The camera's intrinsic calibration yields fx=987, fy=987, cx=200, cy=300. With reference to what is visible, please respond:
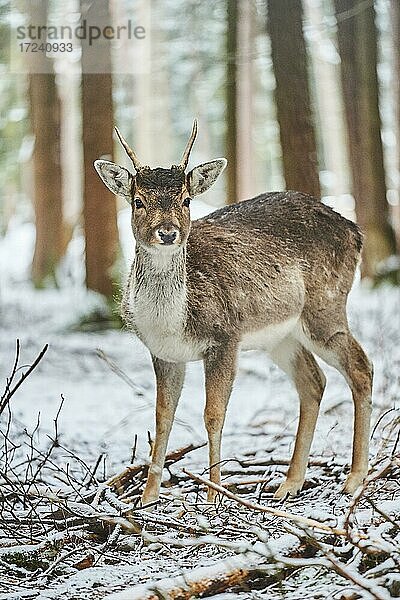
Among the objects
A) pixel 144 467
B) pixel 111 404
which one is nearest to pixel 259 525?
pixel 144 467

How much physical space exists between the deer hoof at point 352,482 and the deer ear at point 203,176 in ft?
5.75

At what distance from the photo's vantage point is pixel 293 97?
8578mm

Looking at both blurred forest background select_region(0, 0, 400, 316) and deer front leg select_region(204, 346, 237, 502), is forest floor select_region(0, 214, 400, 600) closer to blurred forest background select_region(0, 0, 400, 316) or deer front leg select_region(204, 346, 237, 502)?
deer front leg select_region(204, 346, 237, 502)

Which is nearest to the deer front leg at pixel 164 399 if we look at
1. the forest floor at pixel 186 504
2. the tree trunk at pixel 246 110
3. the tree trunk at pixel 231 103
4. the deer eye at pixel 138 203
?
the forest floor at pixel 186 504

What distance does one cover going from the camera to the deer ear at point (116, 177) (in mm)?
4879

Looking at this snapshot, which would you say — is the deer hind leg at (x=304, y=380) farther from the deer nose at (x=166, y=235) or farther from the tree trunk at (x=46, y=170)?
the tree trunk at (x=46, y=170)

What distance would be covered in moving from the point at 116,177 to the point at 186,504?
164 cm

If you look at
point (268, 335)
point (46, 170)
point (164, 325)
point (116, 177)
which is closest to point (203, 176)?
point (116, 177)

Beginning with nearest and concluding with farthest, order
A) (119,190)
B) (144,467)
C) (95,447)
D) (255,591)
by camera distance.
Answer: (255,591), (119,190), (144,467), (95,447)

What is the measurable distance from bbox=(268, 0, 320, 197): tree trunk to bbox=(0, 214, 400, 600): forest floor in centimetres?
192

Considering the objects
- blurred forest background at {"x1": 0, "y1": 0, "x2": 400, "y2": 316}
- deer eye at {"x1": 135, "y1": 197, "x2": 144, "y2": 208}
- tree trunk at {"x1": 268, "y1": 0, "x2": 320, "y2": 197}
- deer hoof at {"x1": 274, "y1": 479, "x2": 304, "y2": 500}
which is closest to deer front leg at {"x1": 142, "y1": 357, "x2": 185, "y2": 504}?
deer hoof at {"x1": 274, "y1": 479, "x2": 304, "y2": 500}

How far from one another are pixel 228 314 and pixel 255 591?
181cm

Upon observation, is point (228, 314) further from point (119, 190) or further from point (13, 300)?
point (13, 300)

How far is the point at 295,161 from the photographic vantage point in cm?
841
